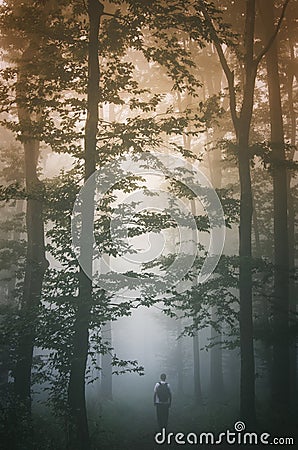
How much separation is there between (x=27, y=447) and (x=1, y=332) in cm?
267

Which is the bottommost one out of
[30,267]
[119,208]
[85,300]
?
[85,300]

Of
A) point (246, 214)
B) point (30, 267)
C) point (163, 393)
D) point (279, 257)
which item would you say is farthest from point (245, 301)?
point (30, 267)

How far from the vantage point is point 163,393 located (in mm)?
12250

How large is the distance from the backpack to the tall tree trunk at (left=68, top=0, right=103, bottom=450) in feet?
15.3

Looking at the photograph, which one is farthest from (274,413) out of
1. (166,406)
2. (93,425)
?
(93,425)

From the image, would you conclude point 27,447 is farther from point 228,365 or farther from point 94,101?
point 228,365

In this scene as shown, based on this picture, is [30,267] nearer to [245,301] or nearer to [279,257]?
[245,301]

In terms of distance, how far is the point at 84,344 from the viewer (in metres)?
8.14

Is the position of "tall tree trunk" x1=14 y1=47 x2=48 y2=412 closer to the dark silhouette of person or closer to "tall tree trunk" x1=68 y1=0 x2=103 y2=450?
"tall tree trunk" x1=68 y1=0 x2=103 y2=450

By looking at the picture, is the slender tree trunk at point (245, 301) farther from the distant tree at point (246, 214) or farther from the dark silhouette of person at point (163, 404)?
the dark silhouette of person at point (163, 404)

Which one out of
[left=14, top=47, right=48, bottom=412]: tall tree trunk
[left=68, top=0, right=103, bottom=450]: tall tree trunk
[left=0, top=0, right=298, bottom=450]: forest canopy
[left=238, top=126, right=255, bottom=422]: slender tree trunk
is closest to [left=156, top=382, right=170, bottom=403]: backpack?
[left=0, top=0, right=298, bottom=450]: forest canopy

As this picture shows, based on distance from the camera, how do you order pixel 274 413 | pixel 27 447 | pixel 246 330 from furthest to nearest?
pixel 274 413
pixel 246 330
pixel 27 447

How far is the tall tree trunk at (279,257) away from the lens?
12.2 metres

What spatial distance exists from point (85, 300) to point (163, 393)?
20.6 feet
